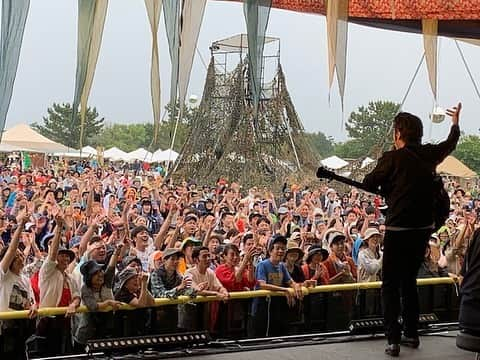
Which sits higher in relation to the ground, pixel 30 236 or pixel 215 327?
pixel 30 236

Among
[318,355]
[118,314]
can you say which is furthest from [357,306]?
[118,314]

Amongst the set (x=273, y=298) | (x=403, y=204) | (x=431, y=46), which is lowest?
(x=273, y=298)

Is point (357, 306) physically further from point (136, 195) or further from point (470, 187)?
point (470, 187)

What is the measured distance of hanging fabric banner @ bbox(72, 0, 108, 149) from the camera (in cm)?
405

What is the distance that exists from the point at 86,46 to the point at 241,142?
8.22 meters

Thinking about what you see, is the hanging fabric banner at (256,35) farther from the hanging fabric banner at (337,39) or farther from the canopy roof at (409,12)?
the canopy roof at (409,12)

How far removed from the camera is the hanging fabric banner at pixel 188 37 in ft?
14.6

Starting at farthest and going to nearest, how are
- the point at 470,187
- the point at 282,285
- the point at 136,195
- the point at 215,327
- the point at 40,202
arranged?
the point at 470,187 → the point at 136,195 → the point at 40,202 → the point at 282,285 → the point at 215,327

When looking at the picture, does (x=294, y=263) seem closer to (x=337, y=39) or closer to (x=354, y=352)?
(x=354, y=352)

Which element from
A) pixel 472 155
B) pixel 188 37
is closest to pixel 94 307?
pixel 188 37

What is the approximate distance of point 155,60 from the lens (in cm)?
438

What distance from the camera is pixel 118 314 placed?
3.86 metres

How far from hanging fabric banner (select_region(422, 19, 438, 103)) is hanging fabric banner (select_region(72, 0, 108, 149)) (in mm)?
3105

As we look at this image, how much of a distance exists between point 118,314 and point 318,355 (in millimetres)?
1155
